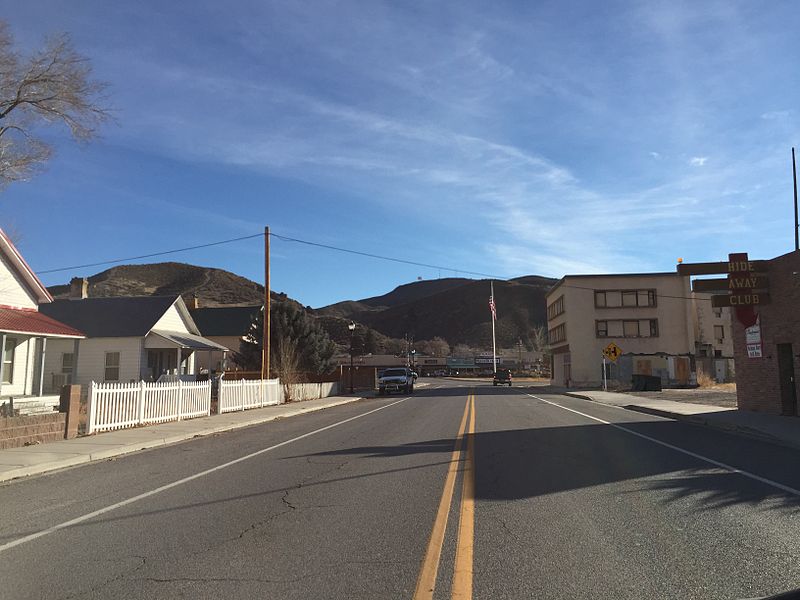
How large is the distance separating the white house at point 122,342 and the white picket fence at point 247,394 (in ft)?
16.8

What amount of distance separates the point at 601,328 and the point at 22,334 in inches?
1968

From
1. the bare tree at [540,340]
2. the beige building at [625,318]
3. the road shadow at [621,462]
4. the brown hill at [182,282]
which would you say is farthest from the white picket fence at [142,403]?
the bare tree at [540,340]

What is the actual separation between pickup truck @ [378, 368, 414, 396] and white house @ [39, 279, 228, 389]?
490 inches

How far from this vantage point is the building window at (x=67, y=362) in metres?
32.2

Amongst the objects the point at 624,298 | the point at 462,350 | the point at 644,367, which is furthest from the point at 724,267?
the point at 462,350

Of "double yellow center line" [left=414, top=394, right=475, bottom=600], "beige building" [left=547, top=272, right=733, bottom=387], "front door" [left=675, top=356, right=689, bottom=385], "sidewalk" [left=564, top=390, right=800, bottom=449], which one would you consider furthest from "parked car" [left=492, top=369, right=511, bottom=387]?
"double yellow center line" [left=414, top=394, right=475, bottom=600]

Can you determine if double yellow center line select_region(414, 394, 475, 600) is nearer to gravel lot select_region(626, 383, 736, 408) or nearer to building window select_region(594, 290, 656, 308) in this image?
gravel lot select_region(626, 383, 736, 408)

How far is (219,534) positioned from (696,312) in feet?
210

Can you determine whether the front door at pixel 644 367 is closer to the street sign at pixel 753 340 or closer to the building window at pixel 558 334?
the building window at pixel 558 334

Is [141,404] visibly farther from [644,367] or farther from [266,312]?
[644,367]

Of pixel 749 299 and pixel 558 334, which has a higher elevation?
pixel 558 334

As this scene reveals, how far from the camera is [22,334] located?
2056 centimetres

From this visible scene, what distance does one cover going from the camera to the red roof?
19.4 m

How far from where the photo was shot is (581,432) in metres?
15.3
